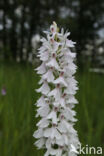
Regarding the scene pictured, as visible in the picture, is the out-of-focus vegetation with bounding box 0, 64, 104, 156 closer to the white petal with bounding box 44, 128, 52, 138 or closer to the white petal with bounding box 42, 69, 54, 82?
the white petal with bounding box 44, 128, 52, 138

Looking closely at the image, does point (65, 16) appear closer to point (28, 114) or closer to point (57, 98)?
point (28, 114)

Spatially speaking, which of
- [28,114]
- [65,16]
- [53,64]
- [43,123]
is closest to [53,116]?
[43,123]

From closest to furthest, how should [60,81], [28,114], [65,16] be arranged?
[60,81], [28,114], [65,16]

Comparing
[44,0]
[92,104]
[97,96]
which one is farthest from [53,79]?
[44,0]

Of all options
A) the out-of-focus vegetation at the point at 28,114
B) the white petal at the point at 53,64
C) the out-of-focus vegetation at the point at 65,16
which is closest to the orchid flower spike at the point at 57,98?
the white petal at the point at 53,64

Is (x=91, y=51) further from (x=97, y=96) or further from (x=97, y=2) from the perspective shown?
(x=97, y=2)

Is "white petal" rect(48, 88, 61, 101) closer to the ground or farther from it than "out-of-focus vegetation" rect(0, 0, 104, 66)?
closer to the ground

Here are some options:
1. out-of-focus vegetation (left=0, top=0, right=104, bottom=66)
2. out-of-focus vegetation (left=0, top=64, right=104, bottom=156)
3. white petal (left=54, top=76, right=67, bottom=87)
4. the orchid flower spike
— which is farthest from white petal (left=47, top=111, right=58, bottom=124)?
out-of-focus vegetation (left=0, top=0, right=104, bottom=66)
